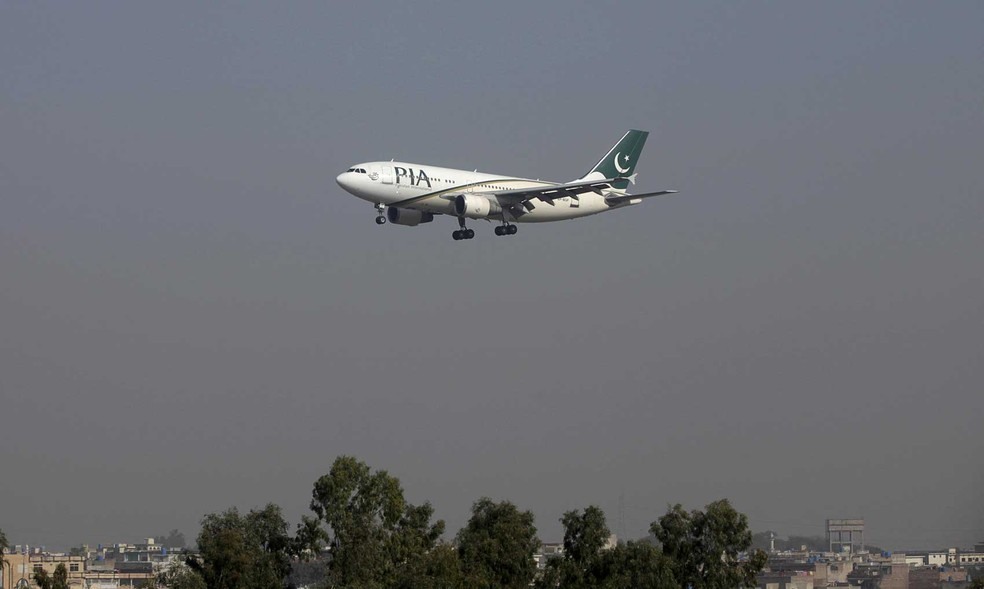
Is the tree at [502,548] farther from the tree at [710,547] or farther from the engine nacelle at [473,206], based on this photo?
the engine nacelle at [473,206]

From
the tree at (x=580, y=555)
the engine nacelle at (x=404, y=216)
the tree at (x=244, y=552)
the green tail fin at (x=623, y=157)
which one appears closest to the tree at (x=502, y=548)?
the tree at (x=580, y=555)

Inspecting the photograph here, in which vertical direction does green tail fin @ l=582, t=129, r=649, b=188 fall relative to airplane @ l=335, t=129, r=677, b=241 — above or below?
above

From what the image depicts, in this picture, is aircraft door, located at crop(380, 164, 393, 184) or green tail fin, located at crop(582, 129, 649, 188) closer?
aircraft door, located at crop(380, 164, 393, 184)

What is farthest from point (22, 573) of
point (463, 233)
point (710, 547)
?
point (710, 547)

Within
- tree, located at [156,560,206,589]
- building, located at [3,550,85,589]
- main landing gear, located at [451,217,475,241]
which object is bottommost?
building, located at [3,550,85,589]

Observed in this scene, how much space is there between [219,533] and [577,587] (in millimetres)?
21573

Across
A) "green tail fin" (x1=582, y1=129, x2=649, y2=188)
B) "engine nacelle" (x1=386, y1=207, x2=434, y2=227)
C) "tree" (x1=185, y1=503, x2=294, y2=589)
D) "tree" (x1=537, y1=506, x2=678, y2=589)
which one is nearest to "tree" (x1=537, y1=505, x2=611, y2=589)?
"tree" (x1=537, y1=506, x2=678, y2=589)

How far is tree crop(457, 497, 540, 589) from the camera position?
8538 centimetres

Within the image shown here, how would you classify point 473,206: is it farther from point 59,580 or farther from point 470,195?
point 59,580

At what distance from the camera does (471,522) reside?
8838 cm

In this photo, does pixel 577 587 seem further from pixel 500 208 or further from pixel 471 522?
pixel 500 208

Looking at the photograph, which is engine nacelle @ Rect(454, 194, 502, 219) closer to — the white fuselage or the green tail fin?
the white fuselage

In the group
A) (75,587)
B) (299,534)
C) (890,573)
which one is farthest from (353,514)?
(890,573)

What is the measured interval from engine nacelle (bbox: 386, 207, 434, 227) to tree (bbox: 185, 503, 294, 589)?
75.6 feet
